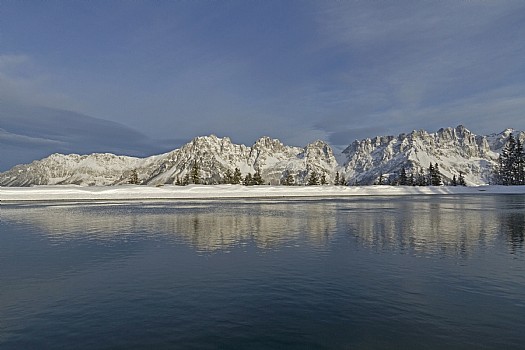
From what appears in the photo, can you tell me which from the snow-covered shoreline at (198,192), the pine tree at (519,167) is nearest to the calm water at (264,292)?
the snow-covered shoreline at (198,192)

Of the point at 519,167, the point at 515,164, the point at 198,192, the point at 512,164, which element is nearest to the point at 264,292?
the point at 198,192

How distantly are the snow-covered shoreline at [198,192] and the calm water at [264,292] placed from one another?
6988cm

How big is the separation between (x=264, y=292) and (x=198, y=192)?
93513mm

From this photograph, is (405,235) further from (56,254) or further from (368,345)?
(56,254)

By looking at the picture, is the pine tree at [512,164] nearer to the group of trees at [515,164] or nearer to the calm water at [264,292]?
the group of trees at [515,164]

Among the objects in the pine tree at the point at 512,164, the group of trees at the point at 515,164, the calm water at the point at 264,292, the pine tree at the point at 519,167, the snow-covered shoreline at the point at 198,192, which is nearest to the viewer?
the calm water at the point at 264,292

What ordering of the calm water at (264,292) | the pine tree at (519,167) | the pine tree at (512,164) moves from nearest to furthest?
1. the calm water at (264,292)
2. the pine tree at (519,167)
3. the pine tree at (512,164)

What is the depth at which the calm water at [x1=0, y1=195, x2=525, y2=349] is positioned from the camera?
11260 mm

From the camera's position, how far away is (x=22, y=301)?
14.5 metres

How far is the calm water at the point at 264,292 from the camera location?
11.3 m

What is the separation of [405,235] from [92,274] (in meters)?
23.6

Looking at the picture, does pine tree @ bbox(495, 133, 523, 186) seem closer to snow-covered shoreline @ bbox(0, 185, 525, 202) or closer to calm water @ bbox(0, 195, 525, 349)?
snow-covered shoreline @ bbox(0, 185, 525, 202)

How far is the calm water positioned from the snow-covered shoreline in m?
69.9

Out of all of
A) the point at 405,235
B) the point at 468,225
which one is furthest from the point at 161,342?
the point at 468,225
